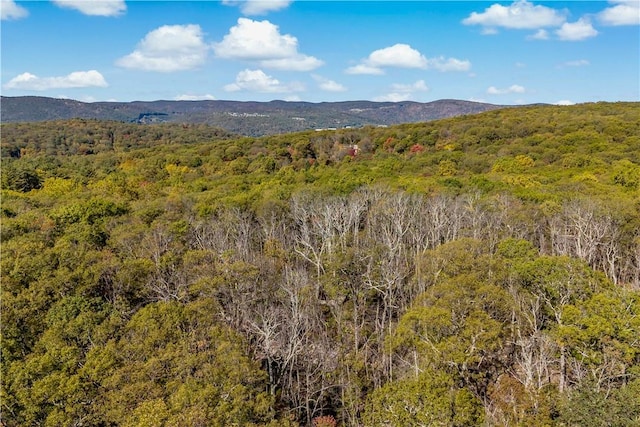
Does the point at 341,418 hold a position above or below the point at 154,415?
below

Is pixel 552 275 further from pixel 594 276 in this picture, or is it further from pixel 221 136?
pixel 221 136

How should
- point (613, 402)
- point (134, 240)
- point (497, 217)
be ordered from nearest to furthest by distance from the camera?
point (613, 402) → point (134, 240) → point (497, 217)

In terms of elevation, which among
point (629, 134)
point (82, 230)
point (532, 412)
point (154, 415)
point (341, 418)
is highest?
point (629, 134)

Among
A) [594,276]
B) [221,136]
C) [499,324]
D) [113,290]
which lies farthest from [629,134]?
[221,136]

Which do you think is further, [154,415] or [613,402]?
[613,402]

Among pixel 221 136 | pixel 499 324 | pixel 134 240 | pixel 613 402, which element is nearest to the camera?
pixel 613 402

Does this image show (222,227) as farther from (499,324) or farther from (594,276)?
(594,276)
